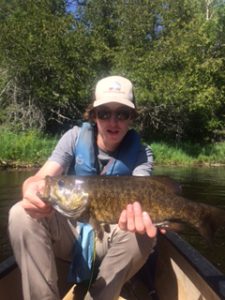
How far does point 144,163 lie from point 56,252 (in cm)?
99

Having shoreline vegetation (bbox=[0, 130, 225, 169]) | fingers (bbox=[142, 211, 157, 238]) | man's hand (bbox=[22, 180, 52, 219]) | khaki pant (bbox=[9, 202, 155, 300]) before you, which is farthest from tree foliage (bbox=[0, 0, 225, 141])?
fingers (bbox=[142, 211, 157, 238])

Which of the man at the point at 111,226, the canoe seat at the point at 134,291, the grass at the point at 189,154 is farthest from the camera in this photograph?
the grass at the point at 189,154

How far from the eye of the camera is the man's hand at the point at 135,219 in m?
3.09

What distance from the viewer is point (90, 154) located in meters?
3.94

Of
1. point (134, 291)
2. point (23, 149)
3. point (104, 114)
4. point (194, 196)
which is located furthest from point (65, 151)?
point (23, 149)

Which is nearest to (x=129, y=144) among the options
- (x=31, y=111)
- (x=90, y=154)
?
(x=90, y=154)

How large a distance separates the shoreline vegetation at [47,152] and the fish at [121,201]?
1588cm

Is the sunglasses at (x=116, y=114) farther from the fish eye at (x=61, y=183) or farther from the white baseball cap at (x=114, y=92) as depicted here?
the fish eye at (x=61, y=183)

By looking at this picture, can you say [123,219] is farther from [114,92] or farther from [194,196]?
[194,196]

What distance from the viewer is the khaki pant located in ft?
10.7

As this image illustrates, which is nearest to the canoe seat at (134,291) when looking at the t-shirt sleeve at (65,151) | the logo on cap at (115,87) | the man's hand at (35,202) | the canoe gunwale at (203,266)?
the canoe gunwale at (203,266)

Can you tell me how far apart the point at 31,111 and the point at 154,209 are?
2285cm

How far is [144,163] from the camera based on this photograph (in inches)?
160

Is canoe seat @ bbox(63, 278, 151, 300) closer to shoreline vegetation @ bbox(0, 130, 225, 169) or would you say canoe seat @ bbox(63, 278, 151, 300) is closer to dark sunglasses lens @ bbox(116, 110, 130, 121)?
dark sunglasses lens @ bbox(116, 110, 130, 121)
